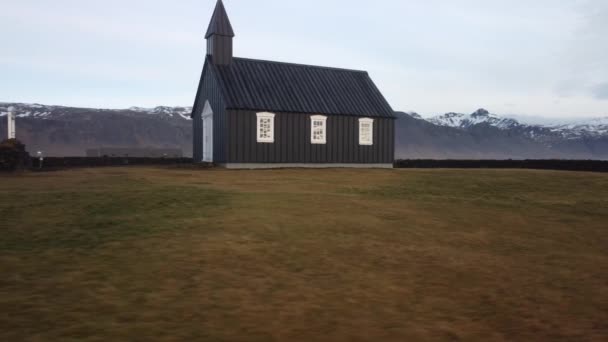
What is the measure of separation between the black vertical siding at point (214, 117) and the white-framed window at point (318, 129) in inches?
227

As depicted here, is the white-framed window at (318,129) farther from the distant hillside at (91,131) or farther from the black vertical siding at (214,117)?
the distant hillside at (91,131)

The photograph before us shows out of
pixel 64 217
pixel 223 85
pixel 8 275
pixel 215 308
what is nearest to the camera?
pixel 215 308

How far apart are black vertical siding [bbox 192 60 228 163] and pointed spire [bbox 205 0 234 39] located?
2008mm

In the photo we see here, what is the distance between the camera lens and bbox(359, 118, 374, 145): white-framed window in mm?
32344

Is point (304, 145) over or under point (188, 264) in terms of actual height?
over

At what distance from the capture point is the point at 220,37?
3086 cm

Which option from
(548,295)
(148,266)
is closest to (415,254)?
(548,295)

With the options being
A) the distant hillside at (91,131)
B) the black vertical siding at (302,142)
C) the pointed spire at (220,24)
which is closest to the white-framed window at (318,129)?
the black vertical siding at (302,142)

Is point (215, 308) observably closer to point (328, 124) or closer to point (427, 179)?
point (427, 179)

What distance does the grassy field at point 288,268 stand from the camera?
18.9 ft

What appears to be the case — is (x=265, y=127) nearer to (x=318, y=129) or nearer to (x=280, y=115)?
(x=280, y=115)

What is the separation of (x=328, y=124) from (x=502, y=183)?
12322 millimetres

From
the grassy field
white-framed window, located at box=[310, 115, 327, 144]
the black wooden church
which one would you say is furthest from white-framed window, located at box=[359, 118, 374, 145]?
the grassy field

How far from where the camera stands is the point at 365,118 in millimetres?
32531
